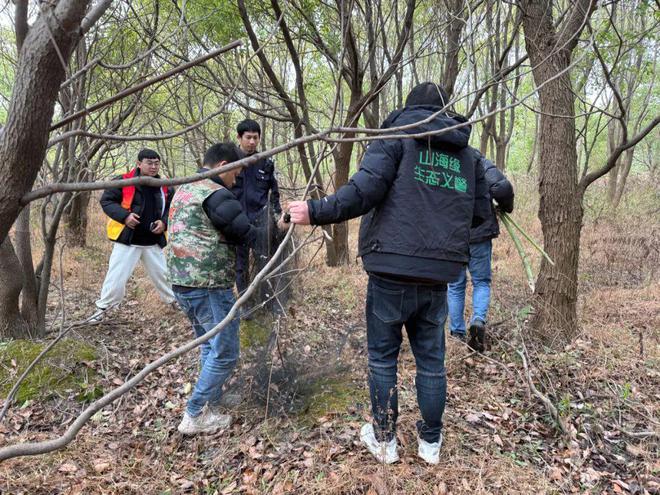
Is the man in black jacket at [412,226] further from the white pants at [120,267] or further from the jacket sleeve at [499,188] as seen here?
the white pants at [120,267]

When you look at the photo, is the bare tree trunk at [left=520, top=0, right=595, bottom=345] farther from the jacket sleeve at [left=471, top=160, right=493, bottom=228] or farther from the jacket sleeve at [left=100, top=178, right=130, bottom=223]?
the jacket sleeve at [left=100, top=178, right=130, bottom=223]

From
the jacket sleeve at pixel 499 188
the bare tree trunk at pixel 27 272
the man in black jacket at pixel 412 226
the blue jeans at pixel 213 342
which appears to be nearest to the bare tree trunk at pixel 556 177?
the jacket sleeve at pixel 499 188

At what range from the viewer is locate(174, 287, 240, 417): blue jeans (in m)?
2.78

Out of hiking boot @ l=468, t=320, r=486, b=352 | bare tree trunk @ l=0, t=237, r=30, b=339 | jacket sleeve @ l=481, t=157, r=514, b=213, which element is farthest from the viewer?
bare tree trunk @ l=0, t=237, r=30, b=339

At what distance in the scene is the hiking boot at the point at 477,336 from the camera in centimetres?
356

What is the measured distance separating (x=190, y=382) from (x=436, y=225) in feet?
8.54

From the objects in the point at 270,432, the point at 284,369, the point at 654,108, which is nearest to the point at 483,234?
the point at 284,369

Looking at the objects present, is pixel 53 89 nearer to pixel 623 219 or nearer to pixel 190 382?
pixel 190 382

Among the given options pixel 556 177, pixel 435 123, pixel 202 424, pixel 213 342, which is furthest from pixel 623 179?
pixel 202 424

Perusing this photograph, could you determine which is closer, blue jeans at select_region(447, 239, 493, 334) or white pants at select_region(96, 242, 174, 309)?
blue jeans at select_region(447, 239, 493, 334)

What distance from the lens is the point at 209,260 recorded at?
2721mm

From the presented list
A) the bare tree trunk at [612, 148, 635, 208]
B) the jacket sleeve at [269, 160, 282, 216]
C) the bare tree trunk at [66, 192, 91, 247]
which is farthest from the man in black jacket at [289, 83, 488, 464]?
the bare tree trunk at [612, 148, 635, 208]

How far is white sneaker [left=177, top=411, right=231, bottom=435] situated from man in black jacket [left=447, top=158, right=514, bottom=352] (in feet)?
6.68

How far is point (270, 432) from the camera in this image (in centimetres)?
276
